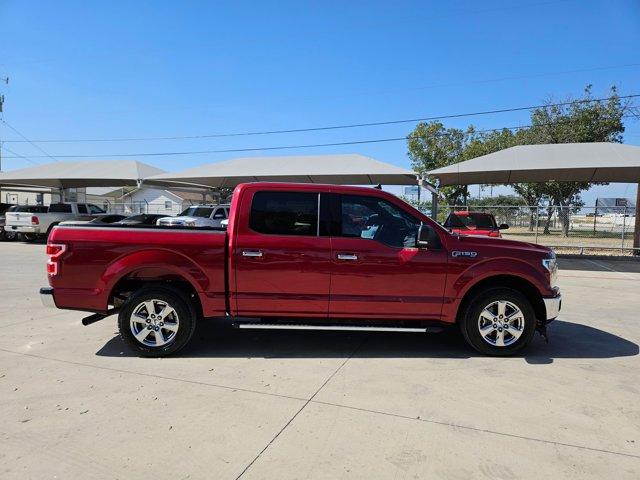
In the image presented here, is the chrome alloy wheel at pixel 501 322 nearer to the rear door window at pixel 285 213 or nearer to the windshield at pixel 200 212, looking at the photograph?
the rear door window at pixel 285 213

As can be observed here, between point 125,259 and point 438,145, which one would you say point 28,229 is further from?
point 438,145

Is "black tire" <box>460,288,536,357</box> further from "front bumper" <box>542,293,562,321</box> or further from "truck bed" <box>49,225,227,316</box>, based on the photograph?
"truck bed" <box>49,225,227,316</box>

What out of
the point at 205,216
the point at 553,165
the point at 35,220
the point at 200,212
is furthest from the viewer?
the point at 35,220

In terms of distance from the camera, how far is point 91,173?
23.4 meters

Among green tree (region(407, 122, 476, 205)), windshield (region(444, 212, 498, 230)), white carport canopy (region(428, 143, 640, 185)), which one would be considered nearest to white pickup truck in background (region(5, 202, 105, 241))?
white carport canopy (region(428, 143, 640, 185))

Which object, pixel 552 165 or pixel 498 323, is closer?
pixel 498 323

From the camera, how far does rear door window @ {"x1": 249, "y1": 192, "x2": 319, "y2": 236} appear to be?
16.8ft

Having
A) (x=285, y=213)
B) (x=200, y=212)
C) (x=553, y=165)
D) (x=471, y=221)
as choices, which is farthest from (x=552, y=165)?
(x=285, y=213)

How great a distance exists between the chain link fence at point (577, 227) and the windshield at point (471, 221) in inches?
234

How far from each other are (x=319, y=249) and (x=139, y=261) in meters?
1.96

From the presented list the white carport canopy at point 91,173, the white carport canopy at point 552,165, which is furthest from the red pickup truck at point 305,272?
the white carport canopy at point 91,173

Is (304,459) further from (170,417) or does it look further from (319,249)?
(319,249)

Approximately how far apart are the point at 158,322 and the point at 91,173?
21.2 m

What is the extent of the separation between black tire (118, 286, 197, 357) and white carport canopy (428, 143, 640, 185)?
13.1 m
